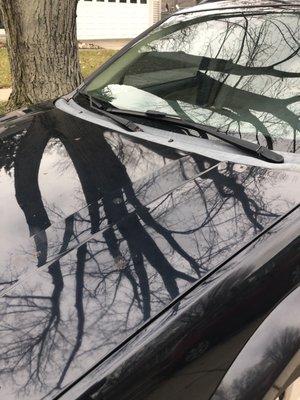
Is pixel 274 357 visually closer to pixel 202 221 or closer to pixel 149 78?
pixel 202 221

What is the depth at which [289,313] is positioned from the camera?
150cm

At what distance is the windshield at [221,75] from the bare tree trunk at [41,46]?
2.22 metres

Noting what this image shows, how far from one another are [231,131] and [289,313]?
35.0 inches

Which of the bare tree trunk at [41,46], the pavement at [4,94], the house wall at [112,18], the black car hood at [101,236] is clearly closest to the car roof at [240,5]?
the black car hood at [101,236]

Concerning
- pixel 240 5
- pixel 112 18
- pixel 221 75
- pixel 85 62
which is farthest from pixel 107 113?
pixel 112 18

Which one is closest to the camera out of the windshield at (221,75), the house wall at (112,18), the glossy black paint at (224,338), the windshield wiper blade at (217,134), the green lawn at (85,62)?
the glossy black paint at (224,338)

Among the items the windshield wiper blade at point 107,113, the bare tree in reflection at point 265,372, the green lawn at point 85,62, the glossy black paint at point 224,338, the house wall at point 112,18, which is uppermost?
the house wall at point 112,18

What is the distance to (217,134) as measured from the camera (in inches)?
81.4

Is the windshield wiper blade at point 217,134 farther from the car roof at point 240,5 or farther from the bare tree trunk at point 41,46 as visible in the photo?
the bare tree trunk at point 41,46

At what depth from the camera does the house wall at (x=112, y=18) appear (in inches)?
646

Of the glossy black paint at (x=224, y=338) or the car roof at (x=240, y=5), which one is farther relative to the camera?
the car roof at (x=240, y=5)

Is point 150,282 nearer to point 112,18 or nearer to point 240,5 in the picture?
point 240,5

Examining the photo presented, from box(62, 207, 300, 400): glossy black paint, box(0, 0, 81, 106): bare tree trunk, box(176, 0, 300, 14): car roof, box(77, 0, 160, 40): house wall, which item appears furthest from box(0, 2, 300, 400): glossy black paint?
box(77, 0, 160, 40): house wall

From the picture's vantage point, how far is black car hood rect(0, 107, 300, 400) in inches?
49.0
